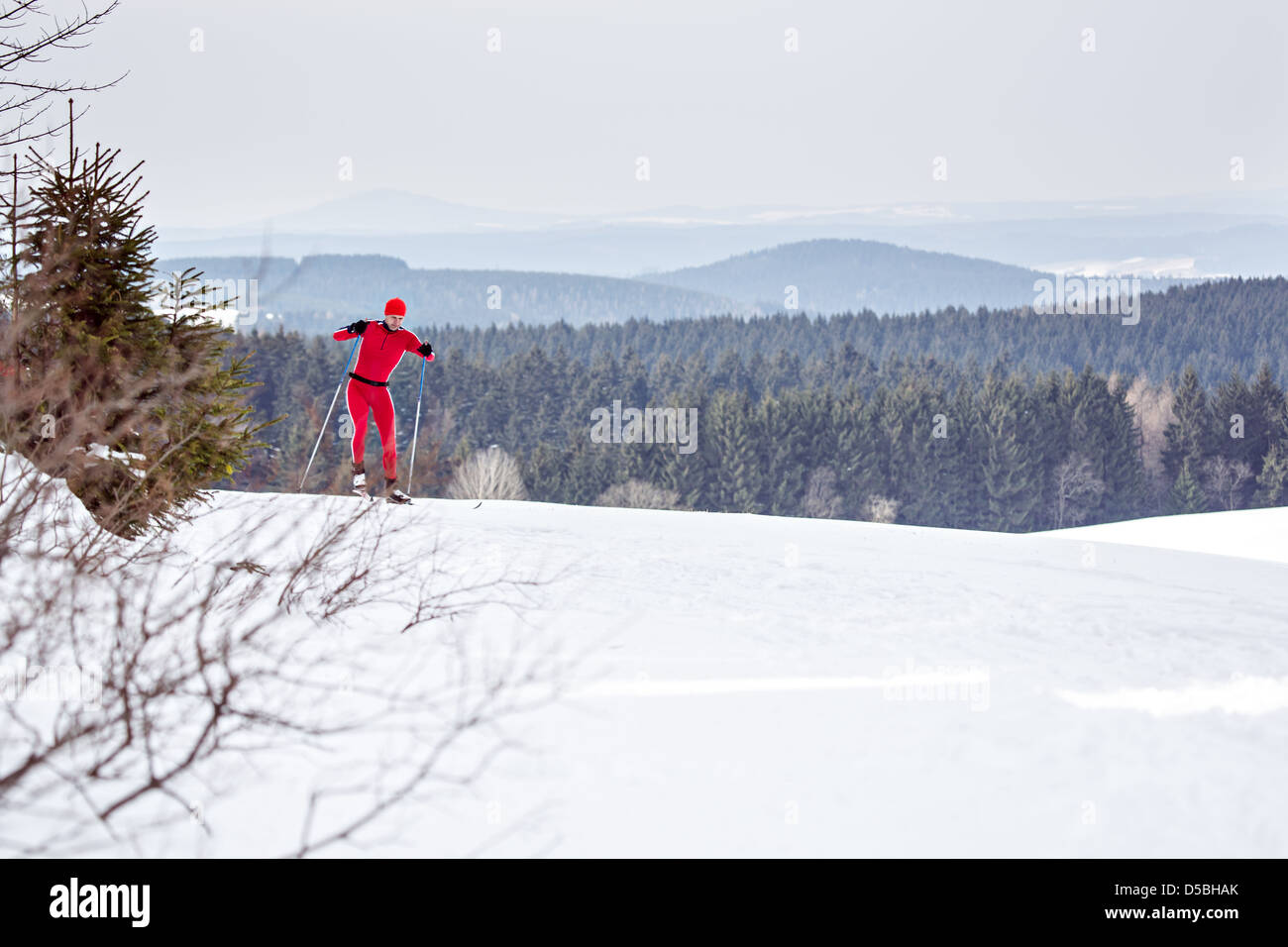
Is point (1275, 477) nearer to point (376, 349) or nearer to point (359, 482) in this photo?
point (376, 349)

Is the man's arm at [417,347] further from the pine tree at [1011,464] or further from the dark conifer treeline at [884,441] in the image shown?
the pine tree at [1011,464]

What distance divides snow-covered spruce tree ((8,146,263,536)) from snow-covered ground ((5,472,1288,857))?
1.85 feet

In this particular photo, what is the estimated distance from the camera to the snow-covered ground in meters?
3.82

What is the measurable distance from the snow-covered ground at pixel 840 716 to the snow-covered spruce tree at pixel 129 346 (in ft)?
1.85

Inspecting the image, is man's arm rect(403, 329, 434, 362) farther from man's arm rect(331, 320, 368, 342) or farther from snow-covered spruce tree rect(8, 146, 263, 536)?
snow-covered spruce tree rect(8, 146, 263, 536)

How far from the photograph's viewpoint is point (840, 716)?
469 cm

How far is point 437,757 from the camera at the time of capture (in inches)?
161

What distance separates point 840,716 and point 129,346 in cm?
461

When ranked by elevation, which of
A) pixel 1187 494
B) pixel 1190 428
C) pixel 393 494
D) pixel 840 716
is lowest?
pixel 1187 494

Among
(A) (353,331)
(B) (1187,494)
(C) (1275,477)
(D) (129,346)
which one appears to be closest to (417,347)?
(A) (353,331)

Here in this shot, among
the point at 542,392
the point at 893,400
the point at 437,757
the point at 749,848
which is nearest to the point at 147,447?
the point at 437,757

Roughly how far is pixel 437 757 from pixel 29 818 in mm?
1319

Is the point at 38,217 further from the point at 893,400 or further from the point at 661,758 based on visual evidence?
the point at 893,400

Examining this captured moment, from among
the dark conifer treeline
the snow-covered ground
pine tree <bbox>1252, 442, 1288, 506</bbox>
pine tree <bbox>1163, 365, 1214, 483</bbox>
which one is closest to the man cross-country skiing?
the snow-covered ground
